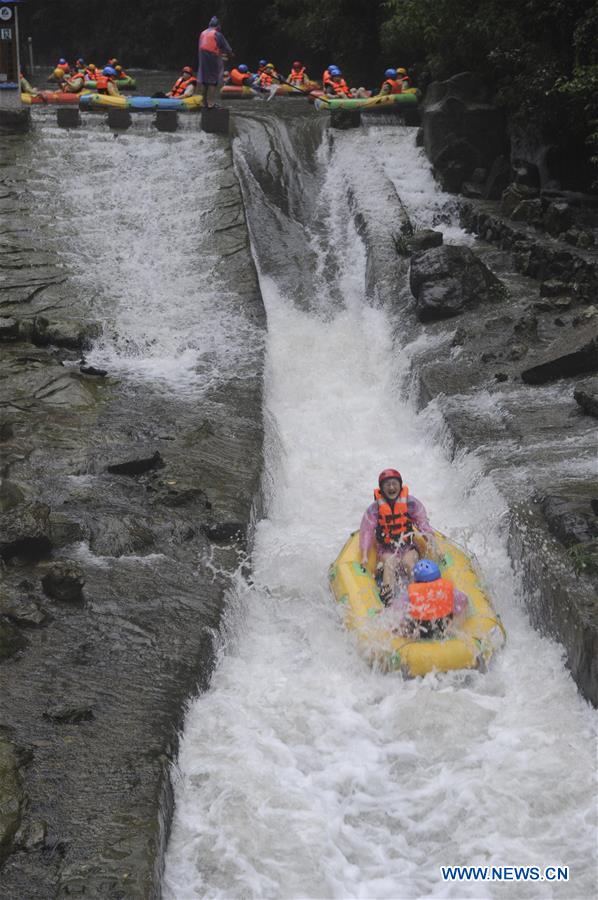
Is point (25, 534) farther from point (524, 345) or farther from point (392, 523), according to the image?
point (524, 345)

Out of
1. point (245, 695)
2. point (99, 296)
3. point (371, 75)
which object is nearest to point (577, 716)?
point (245, 695)

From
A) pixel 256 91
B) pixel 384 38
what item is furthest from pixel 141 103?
pixel 384 38

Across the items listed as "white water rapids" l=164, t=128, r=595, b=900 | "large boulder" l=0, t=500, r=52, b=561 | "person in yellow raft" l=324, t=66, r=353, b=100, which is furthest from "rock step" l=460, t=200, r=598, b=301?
"large boulder" l=0, t=500, r=52, b=561

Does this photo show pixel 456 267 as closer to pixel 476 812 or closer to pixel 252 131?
pixel 252 131

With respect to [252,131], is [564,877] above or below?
below

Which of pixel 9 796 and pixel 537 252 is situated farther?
pixel 537 252

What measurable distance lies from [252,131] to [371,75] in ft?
27.5

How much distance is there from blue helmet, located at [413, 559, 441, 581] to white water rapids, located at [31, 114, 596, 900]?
2.32 feet

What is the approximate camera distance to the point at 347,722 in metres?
6.69

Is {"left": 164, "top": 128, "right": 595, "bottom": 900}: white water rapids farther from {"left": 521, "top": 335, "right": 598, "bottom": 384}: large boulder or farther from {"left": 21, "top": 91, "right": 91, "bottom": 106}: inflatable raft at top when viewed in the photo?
{"left": 21, "top": 91, "right": 91, "bottom": 106}: inflatable raft at top

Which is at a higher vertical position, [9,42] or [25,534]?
[9,42]

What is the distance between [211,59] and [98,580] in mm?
13094

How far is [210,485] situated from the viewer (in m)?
9.18

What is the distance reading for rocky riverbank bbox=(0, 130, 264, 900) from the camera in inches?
208
